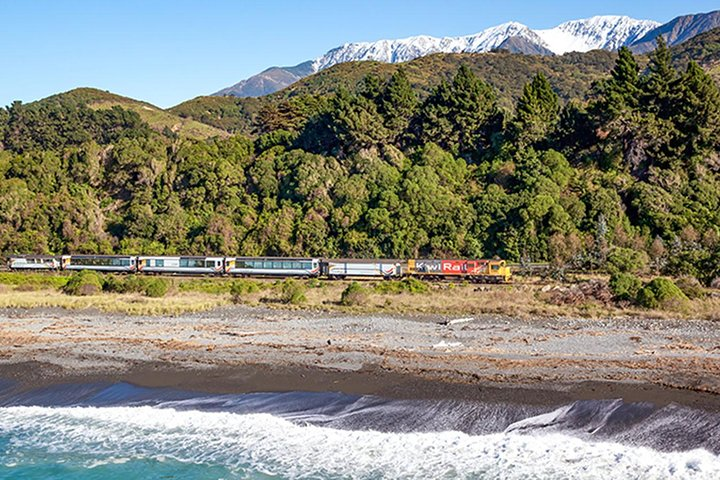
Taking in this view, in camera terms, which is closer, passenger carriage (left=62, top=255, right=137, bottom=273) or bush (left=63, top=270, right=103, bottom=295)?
bush (left=63, top=270, right=103, bottom=295)

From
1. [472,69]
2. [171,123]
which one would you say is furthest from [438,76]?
[171,123]

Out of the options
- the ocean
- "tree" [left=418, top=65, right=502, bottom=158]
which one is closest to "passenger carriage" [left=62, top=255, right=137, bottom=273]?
"tree" [left=418, top=65, right=502, bottom=158]

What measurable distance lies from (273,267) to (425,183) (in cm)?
1937

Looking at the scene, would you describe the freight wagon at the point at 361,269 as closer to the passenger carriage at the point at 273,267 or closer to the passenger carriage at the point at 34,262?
the passenger carriage at the point at 273,267

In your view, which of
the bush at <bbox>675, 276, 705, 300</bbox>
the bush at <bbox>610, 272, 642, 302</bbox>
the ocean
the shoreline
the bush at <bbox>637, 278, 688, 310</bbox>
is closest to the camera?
the ocean

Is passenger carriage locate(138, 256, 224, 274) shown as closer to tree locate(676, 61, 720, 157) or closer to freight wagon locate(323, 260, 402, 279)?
freight wagon locate(323, 260, 402, 279)

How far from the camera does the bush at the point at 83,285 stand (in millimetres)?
50750

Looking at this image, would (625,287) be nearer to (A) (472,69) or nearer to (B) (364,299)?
(B) (364,299)

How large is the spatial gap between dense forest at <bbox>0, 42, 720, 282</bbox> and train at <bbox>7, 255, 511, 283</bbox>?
6452mm

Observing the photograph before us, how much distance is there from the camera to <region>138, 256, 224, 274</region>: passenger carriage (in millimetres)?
60344

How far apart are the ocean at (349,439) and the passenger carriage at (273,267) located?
35.2 meters

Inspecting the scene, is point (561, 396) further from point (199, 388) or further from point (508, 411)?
point (199, 388)

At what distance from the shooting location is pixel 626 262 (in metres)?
48.8

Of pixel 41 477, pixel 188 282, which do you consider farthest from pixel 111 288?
pixel 41 477
